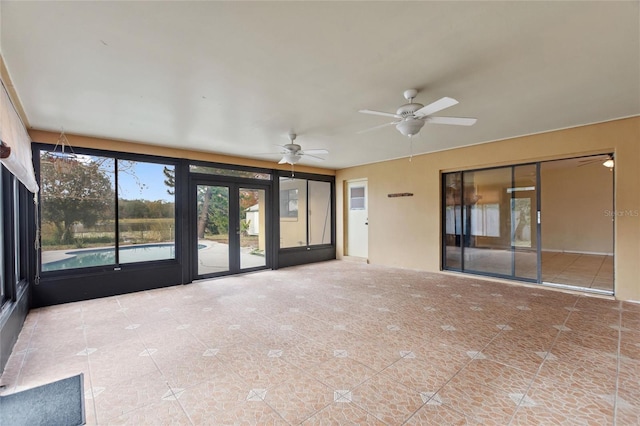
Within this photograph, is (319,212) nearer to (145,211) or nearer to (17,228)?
(145,211)

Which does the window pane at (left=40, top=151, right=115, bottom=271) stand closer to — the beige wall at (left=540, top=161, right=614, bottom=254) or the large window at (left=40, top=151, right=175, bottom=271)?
the large window at (left=40, top=151, right=175, bottom=271)

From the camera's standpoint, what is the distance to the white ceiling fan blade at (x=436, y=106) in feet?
8.76

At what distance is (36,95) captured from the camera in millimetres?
3227

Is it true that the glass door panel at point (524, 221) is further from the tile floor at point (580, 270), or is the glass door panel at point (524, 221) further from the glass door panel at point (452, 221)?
the glass door panel at point (452, 221)

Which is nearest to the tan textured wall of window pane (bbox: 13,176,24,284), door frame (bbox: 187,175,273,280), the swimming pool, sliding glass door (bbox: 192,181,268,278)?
door frame (bbox: 187,175,273,280)

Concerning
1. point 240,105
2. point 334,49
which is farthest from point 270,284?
point 334,49

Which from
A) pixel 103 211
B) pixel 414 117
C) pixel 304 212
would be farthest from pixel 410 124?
pixel 103 211

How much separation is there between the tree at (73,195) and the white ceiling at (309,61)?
0.73 metres

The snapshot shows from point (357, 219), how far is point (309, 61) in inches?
240

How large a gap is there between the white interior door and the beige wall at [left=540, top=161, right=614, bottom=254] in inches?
216

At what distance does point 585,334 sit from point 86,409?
4.75 meters

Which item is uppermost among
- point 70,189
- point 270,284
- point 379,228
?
point 70,189

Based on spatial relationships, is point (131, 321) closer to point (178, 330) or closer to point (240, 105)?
point (178, 330)

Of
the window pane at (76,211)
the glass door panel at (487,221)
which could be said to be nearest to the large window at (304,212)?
the window pane at (76,211)
